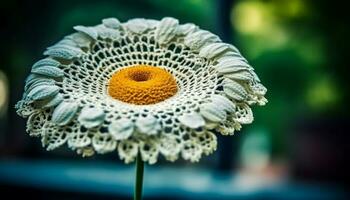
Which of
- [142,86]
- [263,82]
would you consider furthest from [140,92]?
[263,82]

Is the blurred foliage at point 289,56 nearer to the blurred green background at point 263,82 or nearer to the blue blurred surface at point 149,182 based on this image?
the blurred green background at point 263,82

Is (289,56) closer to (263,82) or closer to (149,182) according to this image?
(263,82)

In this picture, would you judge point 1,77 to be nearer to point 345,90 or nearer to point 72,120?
point 345,90

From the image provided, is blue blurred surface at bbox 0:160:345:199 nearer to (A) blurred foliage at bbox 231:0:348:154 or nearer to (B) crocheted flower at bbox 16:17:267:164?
(A) blurred foliage at bbox 231:0:348:154

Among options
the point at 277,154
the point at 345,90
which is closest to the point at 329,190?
the point at 277,154

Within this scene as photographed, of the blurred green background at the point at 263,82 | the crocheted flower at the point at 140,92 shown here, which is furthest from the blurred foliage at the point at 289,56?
the crocheted flower at the point at 140,92

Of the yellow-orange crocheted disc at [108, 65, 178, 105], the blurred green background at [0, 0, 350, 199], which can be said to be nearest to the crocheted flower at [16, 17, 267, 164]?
the yellow-orange crocheted disc at [108, 65, 178, 105]
